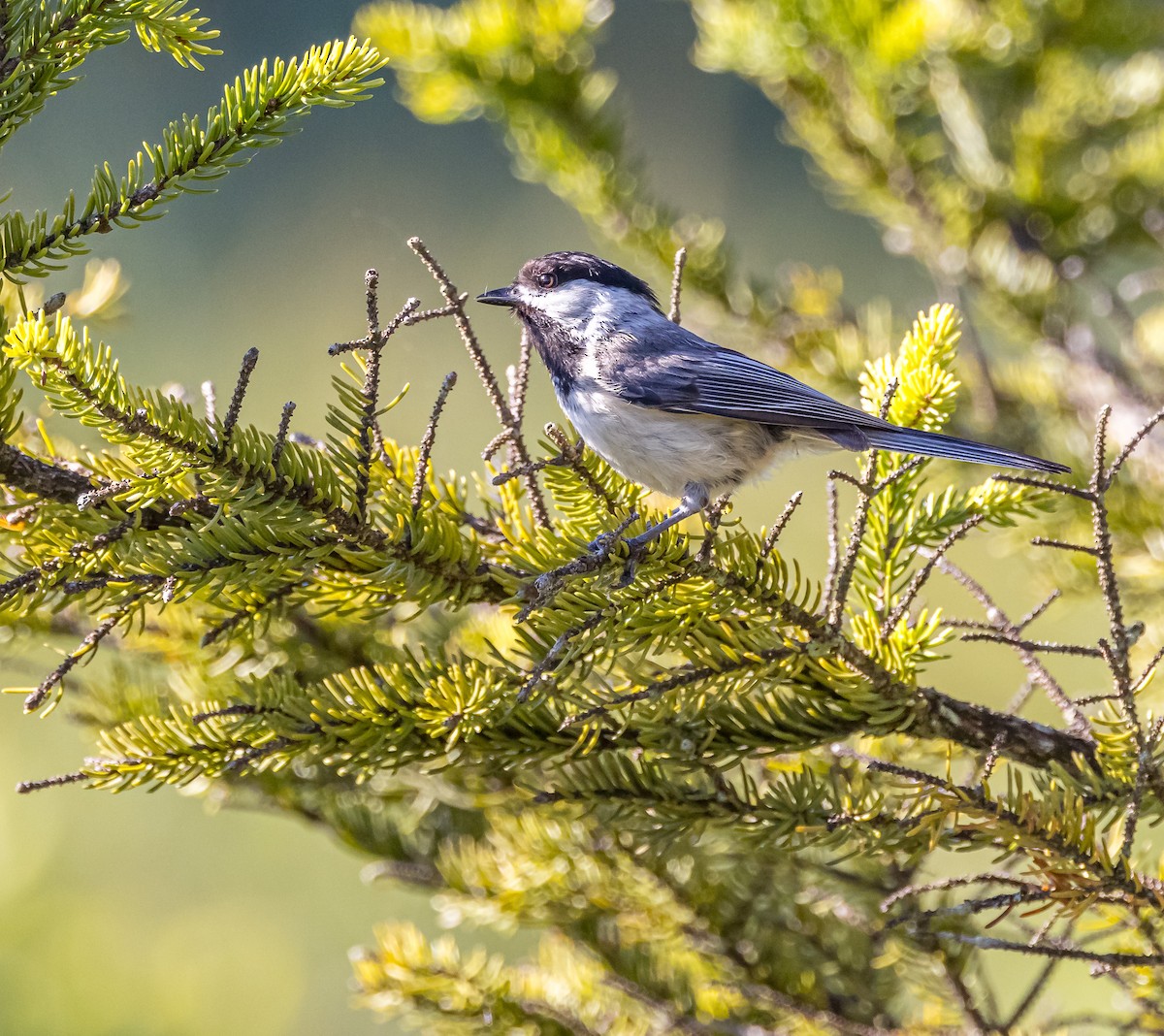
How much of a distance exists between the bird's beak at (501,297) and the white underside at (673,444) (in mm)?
291

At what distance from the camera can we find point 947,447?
145 centimetres

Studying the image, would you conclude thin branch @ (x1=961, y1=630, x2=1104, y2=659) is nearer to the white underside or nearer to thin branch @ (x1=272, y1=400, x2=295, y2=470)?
thin branch @ (x1=272, y1=400, x2=295, y2=470)

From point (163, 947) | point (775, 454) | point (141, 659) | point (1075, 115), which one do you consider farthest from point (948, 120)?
point (163, 947)

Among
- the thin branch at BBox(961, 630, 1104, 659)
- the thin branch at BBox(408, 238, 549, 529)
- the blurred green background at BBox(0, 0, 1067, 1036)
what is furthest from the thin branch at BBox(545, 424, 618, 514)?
the blurred green background at BBox(0, 0, 1067, 1036)

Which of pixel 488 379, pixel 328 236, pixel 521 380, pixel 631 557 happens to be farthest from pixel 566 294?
pixel 328 236

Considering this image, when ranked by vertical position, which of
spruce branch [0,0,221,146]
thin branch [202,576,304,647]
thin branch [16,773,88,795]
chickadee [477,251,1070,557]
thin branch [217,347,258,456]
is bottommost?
thin branch [16,773,88,795]

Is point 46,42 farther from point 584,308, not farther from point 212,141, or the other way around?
point 584,308

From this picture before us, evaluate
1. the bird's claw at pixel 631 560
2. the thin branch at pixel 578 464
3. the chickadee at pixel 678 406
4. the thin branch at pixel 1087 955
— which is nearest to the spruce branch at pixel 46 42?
the thin branch at pixel 578 464

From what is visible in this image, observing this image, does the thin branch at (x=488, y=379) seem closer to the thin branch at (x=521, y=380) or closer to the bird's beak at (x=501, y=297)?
the thin branch at (x=521, y=380)

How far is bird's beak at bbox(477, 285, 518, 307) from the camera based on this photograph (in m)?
2.03

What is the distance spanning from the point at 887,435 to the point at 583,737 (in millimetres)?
619

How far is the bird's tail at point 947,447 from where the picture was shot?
141cm

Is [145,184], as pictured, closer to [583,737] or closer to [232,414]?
[232,414]

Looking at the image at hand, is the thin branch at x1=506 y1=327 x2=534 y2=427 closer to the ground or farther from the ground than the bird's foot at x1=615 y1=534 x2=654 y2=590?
farther from the ground
